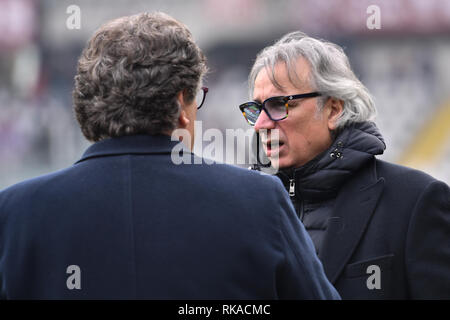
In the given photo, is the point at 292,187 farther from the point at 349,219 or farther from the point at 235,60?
the point at 235,60

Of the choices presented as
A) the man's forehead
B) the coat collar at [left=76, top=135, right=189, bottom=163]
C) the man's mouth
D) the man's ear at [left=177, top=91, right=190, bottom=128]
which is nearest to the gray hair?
the man's forehead

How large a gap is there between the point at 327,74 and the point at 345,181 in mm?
484

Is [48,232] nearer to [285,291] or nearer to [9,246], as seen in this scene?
[9,246]

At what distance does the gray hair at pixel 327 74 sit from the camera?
2688 millimetres

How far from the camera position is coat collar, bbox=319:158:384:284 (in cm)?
237

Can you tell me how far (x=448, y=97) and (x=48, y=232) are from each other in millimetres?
12761

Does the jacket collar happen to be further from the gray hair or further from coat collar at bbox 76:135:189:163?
coat collar at bbox 76:135:189:163

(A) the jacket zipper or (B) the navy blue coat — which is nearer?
(B) the navy blue coat

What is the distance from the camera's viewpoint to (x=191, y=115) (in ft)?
5.86

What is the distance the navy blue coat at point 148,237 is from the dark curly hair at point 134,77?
0.40 feet

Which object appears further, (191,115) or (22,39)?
Result: (22,39)

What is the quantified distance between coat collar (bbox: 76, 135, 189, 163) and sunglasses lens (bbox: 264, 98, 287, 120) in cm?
108

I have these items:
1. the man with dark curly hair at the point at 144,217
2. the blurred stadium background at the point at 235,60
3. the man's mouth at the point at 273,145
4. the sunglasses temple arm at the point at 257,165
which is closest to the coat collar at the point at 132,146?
the man with dark curly hair at the point at 144,217
